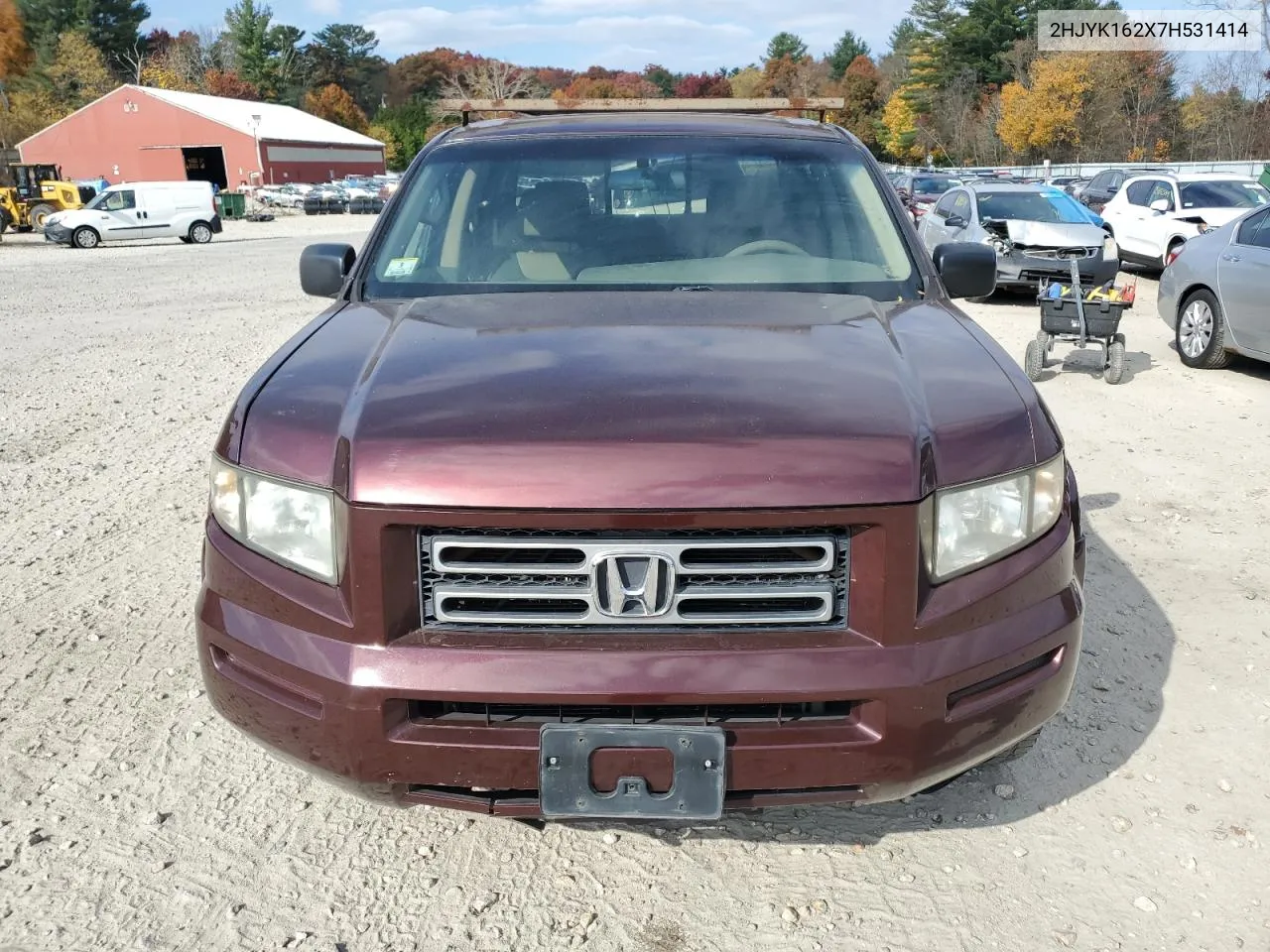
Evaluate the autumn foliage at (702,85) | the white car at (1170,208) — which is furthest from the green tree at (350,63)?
the white car at (1170,208)

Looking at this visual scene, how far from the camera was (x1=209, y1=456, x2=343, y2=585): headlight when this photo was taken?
2.27m

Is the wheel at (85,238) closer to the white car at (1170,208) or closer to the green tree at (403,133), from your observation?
the white car at (1170,208)

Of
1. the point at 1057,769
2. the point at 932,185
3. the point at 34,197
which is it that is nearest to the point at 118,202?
the point at 34,197

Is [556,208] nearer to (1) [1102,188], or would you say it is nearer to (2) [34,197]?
(1) [1102,188]

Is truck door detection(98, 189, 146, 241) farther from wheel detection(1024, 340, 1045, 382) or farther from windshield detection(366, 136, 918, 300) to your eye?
windshield detection(366, 136, 918, 300)

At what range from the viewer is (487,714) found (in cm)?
221

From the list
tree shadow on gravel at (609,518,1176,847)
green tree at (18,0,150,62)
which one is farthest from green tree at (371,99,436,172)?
tree shadow on gravel at (609,518,1176,847)

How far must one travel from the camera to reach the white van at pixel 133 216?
99.7 feet

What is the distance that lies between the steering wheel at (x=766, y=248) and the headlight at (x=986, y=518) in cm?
131

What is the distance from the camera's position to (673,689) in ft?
6.96

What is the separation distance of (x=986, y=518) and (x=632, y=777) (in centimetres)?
94

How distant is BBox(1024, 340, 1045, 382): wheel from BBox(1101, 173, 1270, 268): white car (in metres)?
8.47

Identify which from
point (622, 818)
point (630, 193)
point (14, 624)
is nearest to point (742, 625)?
point (622, 818)

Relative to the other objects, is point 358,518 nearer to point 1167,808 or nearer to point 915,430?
point 915,430
